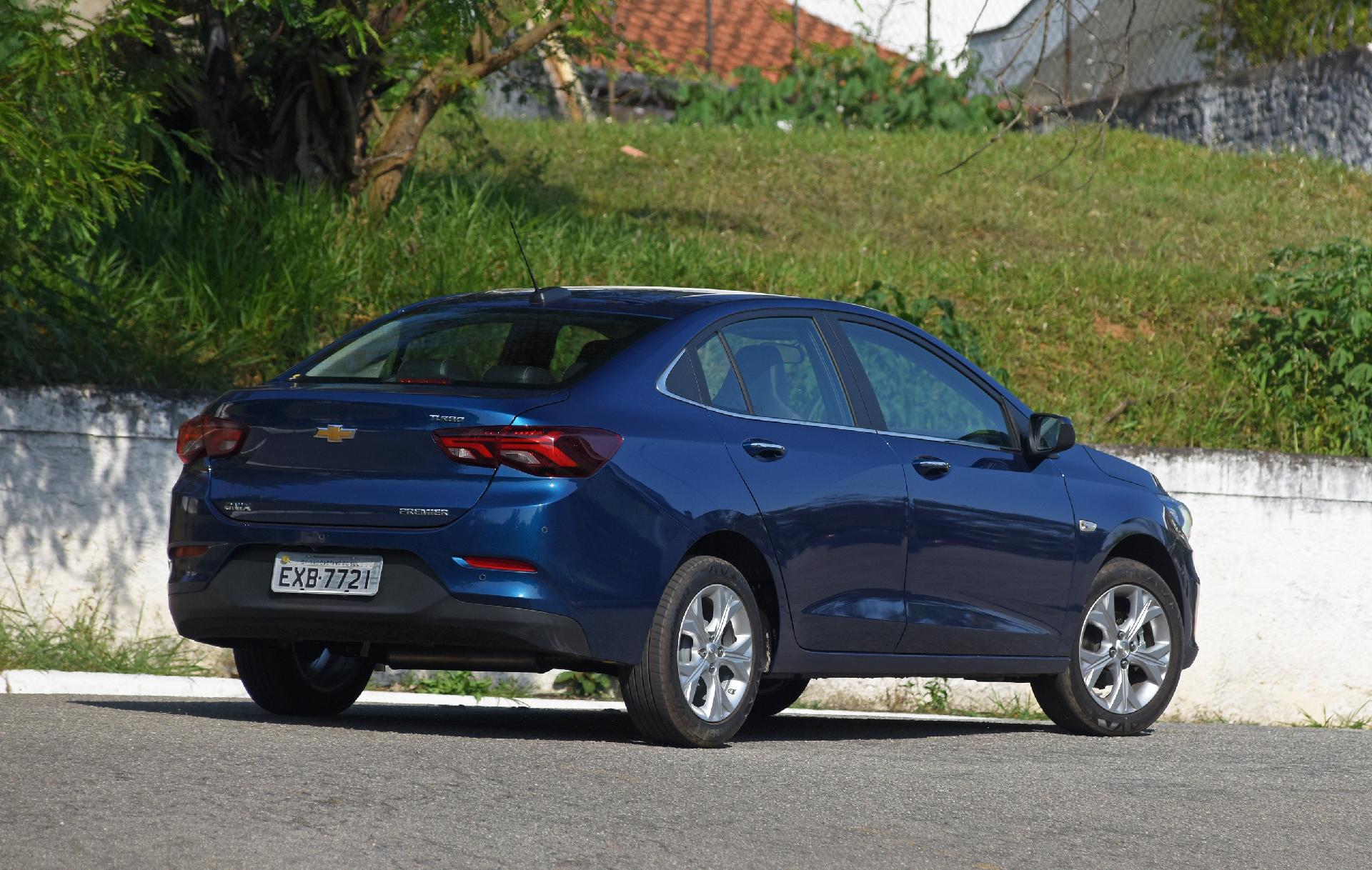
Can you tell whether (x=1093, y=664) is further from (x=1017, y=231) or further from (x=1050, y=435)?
(x=1017, y=231)

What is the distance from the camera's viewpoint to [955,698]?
10.4 metres

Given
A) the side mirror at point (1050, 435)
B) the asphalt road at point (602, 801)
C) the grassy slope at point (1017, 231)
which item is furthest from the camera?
the grassy slope at point (1017, 231)

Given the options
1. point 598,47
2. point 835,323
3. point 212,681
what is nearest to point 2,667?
point 212,681

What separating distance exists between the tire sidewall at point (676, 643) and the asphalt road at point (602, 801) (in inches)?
3.5

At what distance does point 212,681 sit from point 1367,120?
17143 mm

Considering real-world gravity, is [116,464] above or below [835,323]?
below

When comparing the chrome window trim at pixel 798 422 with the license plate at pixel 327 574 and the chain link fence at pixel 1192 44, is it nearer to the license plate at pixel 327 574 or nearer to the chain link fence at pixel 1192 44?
the license plate at pixel 327 574

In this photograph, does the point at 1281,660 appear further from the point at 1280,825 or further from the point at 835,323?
the point at 1280,825

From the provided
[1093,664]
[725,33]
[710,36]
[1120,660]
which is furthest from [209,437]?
[725,33]

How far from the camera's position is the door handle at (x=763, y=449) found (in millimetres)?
6582

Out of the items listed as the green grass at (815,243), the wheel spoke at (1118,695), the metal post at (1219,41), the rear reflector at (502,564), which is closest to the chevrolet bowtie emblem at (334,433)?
the rear reflector at (502,564)

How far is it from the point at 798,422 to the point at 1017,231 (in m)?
10.7

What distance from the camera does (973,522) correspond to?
7.44m

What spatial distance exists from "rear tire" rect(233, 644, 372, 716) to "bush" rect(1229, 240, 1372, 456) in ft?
23.8
